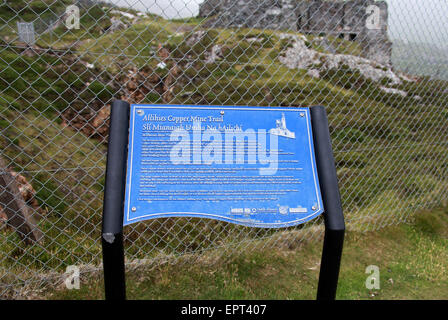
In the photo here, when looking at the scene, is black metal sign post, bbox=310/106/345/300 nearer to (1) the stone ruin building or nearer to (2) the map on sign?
(2) the map on sign

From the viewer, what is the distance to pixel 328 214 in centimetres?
234

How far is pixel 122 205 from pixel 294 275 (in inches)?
86.1

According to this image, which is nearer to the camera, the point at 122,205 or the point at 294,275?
the point at 122,205

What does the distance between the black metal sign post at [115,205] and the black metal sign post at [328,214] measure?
1.36 meters

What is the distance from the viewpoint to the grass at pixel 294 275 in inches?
126

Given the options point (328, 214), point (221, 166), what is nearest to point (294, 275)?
point (328, 214)
